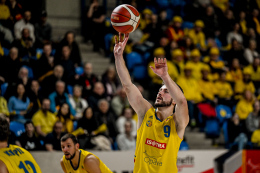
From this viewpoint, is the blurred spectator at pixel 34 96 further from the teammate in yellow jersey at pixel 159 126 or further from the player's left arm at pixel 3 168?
the player's left arm at pixel 3 168

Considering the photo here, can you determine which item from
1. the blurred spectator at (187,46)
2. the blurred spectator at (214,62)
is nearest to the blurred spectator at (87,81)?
the blurred spectator at (187,46)

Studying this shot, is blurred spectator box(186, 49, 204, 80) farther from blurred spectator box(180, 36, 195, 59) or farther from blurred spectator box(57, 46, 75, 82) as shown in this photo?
blurred spectator box(57, 46, 75, 82)

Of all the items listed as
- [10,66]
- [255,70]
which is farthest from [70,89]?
[255,70]

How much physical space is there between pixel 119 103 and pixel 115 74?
1.05 metres

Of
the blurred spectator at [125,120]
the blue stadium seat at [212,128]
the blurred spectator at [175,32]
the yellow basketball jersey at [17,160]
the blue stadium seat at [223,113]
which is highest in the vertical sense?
the blurred spectator at [175,32]

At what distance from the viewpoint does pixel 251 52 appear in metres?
13.7

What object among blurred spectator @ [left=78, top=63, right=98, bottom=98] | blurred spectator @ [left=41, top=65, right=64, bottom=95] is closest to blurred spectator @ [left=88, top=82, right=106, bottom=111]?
blurred spectator @ [left=78, top=63, right=98, bottom=98]

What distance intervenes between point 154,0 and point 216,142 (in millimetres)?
5720

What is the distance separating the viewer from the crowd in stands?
8.43m

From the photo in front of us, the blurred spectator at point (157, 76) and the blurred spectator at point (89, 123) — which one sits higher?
the blurred spectator at point (157, 76)

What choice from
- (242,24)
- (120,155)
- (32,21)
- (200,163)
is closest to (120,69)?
(120,155)

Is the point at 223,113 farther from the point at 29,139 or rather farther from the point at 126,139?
the point at 29,139

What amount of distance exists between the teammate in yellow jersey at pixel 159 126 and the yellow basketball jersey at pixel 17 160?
4.00 ft

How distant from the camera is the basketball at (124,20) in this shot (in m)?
4.86
